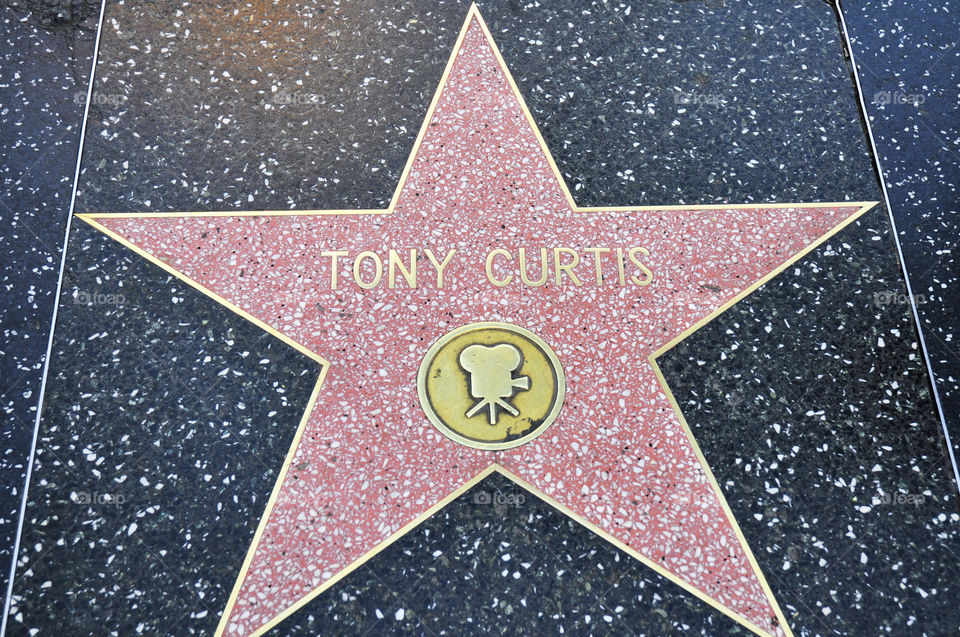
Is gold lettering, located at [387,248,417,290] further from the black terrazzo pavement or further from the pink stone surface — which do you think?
the black terrazzo pavement

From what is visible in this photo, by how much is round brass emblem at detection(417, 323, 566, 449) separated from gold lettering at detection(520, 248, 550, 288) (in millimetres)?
119

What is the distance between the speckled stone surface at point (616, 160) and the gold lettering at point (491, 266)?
0.27 m

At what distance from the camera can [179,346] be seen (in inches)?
63.2

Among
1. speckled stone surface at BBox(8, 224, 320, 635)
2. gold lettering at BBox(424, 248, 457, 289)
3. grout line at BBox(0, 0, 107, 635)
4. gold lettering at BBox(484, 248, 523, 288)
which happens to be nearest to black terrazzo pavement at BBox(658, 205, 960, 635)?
gold lettering at BBox(484, 248, 523, 288)

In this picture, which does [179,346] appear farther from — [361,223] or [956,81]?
[956,81]

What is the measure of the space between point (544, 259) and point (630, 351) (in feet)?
0.96

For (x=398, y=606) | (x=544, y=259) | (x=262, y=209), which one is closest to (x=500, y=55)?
(x=544, y=259)

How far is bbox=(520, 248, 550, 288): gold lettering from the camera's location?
1.67 m

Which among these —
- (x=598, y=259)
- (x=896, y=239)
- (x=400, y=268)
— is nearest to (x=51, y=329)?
(x=400, y=268)

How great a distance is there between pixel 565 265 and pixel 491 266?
6.8 inches

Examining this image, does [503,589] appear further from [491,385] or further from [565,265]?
Result: [565,265]

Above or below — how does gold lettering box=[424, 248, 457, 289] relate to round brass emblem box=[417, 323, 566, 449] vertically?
above

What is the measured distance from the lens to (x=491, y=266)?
1684 millimetres

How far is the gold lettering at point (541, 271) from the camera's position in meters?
1.67
